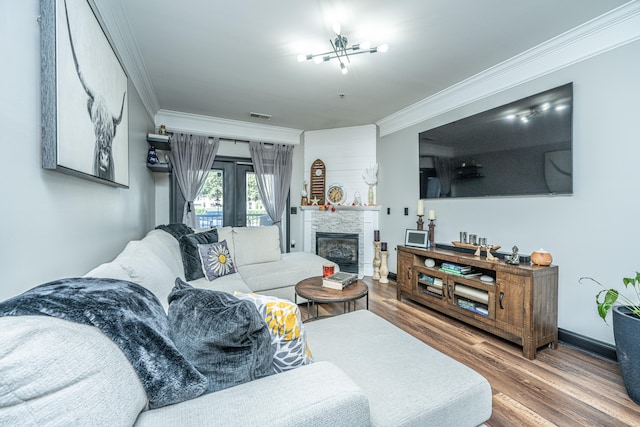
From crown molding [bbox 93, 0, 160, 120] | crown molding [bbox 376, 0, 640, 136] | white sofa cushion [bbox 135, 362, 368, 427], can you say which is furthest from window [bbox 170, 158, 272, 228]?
white sofa cushion [bbox 135, 362, 368, 427]

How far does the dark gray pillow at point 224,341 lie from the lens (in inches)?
32.1

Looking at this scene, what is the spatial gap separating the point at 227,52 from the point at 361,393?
2.74m

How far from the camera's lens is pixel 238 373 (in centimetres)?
86

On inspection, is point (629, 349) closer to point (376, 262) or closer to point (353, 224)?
point (376, 262)

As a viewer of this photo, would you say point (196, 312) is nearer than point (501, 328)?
Yes

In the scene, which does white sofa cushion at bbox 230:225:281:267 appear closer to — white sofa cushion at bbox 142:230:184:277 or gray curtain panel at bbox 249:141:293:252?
white sofa cushion at bbox 142:230:184:277

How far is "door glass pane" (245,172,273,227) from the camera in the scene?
464cm

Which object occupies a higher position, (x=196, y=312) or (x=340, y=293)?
(x=196, y=312)

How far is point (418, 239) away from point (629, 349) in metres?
1.89

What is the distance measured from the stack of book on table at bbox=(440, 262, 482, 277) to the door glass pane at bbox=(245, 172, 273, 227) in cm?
302

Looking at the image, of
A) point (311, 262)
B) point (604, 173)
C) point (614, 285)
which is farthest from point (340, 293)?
point (604, 173)

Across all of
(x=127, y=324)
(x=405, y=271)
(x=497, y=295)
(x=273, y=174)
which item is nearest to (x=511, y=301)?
(x=497, y=295)

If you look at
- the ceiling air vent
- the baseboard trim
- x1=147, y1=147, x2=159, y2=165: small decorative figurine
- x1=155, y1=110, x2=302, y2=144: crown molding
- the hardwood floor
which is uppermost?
the ceiling air vent

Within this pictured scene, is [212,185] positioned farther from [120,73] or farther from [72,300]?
[72,300]
